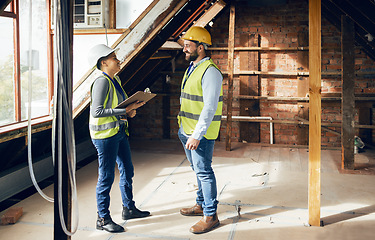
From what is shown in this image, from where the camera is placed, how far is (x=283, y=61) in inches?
269

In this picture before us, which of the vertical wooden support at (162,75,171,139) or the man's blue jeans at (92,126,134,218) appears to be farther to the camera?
the vertical wooden support at (162,75,171,139)

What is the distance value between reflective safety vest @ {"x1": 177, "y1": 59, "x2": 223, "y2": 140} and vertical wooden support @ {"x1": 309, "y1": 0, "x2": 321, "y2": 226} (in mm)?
765

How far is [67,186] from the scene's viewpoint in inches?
83.7

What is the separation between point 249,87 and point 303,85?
928 mm

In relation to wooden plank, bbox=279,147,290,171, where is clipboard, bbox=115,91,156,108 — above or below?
above

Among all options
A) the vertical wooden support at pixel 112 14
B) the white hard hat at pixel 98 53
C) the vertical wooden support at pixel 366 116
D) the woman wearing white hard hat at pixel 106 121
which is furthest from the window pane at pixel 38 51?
the vertical wooden support at pixel 366 116

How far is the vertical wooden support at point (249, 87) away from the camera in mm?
6883

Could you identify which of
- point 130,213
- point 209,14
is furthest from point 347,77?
point 130,213

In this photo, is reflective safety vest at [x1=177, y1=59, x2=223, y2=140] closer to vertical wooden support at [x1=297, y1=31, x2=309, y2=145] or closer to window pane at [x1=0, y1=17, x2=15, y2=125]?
window pane at [x1=0, y1=17, x2=15, y2=125]

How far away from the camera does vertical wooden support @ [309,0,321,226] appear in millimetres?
3090

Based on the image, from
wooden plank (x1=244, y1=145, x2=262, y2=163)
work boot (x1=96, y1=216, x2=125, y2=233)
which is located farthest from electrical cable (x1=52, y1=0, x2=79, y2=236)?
wooden plank (x1=244, y1=145, x2=262, y2=163)

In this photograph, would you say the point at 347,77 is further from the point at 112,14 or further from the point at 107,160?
the point at 107,160

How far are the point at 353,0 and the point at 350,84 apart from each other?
1.06 m

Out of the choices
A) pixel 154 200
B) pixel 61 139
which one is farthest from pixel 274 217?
pixel 61 139
